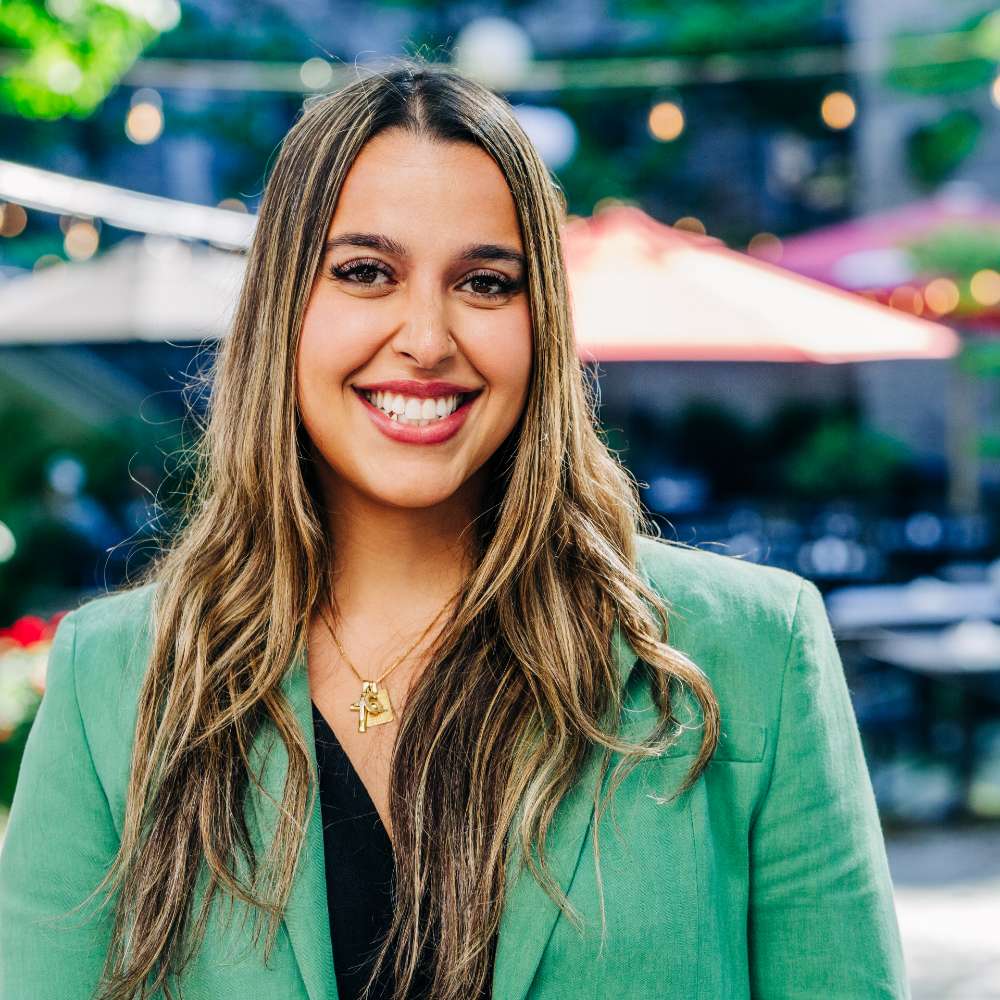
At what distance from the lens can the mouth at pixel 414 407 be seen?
1662 millimetres

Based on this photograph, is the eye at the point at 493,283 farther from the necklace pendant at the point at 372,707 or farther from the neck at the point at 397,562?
the necklace pendant at the point at 372,707

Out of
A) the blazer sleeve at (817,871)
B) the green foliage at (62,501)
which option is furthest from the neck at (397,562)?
the green foliage at (62,501)

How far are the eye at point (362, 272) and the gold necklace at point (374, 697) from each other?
1.59 ft

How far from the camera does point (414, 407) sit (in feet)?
5.45

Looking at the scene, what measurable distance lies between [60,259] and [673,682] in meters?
11.7

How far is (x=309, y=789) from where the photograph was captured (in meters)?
1.71

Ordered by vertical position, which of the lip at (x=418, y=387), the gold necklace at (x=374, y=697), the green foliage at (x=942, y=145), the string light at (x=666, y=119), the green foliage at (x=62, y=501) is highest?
the green foliage at (x=942, y=145)

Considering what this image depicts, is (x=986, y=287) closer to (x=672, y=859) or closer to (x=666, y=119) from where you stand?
(x=666, y=119)

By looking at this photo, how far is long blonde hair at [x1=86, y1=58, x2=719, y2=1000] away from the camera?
1651 millimetres

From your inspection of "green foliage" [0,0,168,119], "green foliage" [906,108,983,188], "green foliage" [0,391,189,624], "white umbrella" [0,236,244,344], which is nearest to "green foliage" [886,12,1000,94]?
"green foliage" [906,108,983,188]

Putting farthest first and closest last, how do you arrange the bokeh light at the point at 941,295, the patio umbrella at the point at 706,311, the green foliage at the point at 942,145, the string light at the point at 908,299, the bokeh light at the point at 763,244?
the green foliage at the point at 942,145
the bokeh light at the point at 763,244
the string light at the point at 908,299
the bokeh light at the point at 941,295
the patio umbrella at the point at 706,311

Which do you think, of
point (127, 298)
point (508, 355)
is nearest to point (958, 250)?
point (127, 298)

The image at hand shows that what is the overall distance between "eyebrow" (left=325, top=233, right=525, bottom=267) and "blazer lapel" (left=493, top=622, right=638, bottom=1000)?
2.12 feet

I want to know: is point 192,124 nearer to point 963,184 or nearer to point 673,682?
point 963,184
